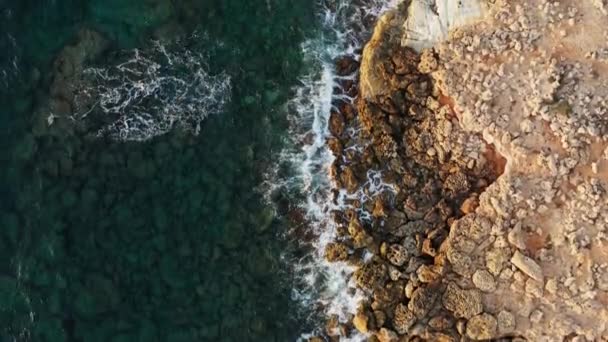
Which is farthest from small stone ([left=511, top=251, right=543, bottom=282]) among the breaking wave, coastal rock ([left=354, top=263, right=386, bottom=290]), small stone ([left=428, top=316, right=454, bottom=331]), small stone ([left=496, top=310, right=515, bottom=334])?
the breaking wave

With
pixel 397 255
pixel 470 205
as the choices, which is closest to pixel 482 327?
pixel 397 255

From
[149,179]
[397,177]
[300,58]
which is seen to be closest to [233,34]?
[300,58]

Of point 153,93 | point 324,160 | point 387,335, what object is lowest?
point 387,335

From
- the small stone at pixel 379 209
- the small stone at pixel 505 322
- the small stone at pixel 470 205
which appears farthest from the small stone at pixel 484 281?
the small stone at pixel 379 209

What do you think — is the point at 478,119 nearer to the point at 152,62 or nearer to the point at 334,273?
the point at 334,273

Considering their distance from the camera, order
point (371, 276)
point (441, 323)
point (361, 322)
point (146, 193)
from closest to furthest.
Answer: point (441, 323) → point (146, 193) → point (361, 322) → point (371, 276)

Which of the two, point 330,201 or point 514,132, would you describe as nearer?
point 514,132

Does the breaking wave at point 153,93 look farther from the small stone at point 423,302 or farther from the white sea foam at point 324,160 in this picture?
the small stone at point 423,302

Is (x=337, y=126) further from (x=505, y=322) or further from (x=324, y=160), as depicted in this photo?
(x=505, y=322)
